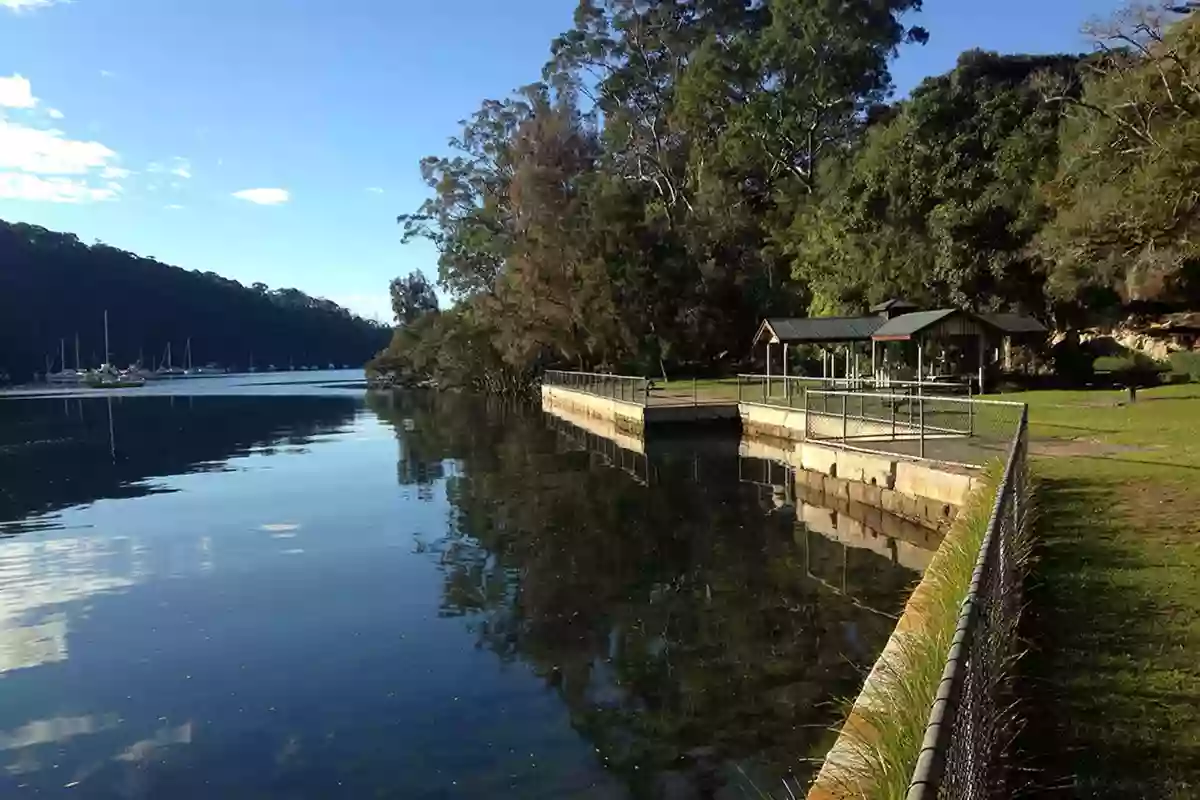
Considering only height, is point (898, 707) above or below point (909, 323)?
below

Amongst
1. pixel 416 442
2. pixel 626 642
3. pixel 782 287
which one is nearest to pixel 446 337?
pixel 782 287

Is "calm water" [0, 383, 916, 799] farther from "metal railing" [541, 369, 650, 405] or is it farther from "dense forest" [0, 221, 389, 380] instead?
"dense forest" [0, 221, 389, 380]

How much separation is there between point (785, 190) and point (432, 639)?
4553cm

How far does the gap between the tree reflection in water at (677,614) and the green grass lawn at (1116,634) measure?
177 cm

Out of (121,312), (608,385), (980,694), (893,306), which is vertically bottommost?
(980,694)

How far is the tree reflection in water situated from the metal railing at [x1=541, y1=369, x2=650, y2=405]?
1380 cm

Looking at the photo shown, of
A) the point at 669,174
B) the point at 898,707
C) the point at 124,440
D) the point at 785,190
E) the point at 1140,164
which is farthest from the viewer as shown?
the point at 669,174

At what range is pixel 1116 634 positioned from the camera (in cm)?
697

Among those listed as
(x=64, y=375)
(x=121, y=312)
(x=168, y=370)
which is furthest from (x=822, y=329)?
(x=168, y=370)

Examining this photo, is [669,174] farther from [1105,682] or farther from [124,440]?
[1105,682]

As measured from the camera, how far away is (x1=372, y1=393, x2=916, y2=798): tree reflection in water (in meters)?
7.74

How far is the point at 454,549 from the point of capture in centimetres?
1587

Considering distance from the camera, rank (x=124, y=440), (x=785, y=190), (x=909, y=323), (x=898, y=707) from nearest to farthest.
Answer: (x=898, y=707) → (x=909, y=323) → (x=124, y=440) → (x=785, y=190)

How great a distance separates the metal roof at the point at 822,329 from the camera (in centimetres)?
3278
